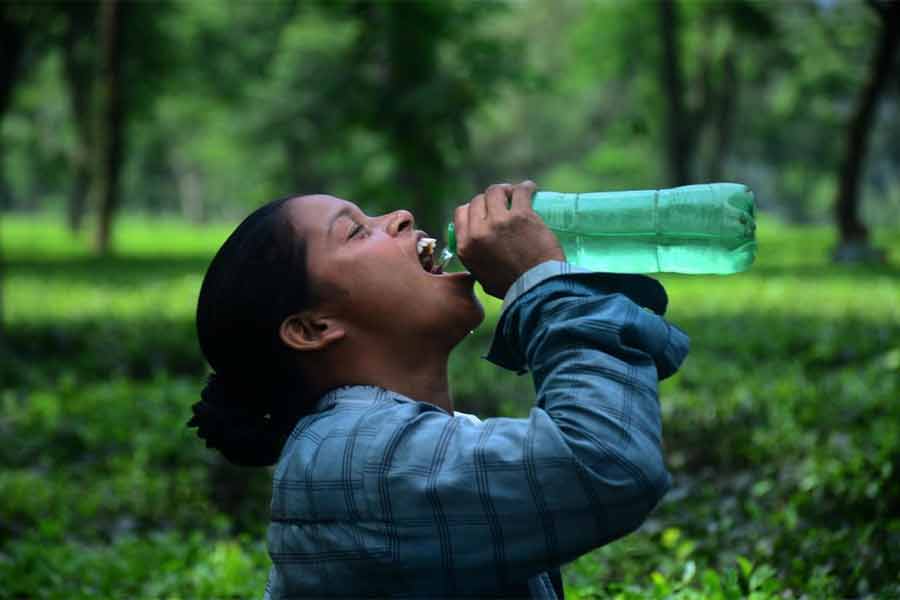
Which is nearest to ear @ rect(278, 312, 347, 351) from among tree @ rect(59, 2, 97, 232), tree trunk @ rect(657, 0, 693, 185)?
tree trunk @ rect(657, 0, 693, 185)

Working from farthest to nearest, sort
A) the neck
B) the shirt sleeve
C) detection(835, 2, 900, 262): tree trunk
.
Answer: detection(835, 2, 900, 262): tree trunk
the neck
the shirt sleeve

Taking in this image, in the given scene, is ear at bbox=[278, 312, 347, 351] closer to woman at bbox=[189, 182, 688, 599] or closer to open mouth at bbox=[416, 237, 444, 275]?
woman at bbox=[189, 182, 688, 599]

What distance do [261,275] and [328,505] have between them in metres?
0.43

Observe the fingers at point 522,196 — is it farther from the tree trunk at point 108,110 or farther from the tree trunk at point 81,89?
the tree trunk at point 81,89

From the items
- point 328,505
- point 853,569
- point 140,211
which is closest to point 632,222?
point 328,505

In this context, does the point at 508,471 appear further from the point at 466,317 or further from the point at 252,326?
the point at 252,326

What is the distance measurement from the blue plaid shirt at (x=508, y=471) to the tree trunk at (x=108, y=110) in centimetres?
2131

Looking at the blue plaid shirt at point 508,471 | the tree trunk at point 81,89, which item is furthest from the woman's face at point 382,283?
the tree trunk at point 81,89

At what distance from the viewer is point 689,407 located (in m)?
6.73

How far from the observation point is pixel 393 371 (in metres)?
2.03

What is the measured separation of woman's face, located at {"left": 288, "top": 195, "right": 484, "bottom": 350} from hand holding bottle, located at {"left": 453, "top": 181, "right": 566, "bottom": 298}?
8 cm

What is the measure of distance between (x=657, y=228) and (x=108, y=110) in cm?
2167

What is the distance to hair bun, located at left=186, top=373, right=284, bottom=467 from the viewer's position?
2.12m

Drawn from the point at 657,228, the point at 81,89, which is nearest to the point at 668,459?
the point at 657,228
